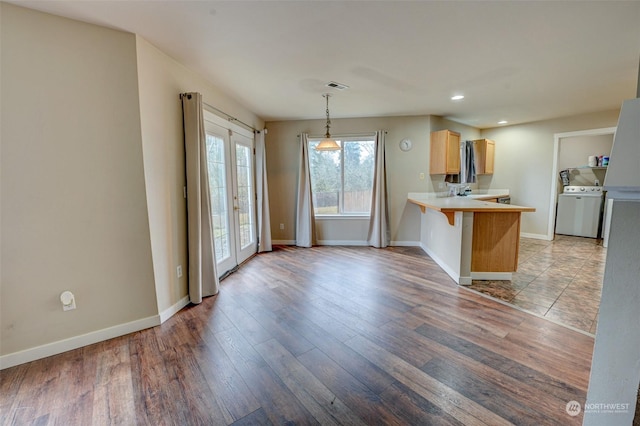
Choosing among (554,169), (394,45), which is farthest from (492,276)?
(554,169)

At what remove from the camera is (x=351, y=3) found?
1.84 m

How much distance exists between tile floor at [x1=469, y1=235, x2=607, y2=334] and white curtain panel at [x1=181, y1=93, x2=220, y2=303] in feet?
10.2

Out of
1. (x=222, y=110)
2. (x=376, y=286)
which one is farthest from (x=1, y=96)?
(x=376, y=286)

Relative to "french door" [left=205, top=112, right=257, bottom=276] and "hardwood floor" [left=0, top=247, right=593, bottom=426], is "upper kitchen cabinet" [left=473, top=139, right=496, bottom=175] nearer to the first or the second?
"hardwood floor" [left=0, top=247, right=593, bottom=426]

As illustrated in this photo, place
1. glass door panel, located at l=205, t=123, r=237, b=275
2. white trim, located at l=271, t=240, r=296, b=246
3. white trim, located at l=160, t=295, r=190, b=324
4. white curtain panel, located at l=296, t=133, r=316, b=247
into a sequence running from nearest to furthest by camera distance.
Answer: white trim, located at l=160, t=295, r=190, b=324, glass door panel, located at l=205, t=123, r=237, b=275, white curtain panel, located at l=296, t=133, r=316, b=247, white trim, located at l=271, t=240, r=296, b=246

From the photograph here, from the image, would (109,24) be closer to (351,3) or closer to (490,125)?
(351,3)

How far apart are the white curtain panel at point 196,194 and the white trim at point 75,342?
1.80 feet

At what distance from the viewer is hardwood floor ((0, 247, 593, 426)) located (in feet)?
4.91

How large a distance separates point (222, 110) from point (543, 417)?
407 centimetres

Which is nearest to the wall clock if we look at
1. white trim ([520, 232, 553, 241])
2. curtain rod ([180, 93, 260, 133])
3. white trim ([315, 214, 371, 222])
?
white trim ([315, 214, 371, 222])

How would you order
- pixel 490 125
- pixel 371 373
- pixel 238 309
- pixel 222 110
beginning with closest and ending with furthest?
pixel 371 373
pixel 238 309
pixel 222 110
pixel 490 125

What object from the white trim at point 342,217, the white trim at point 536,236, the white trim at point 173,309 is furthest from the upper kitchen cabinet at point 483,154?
the white trim at point 173,309

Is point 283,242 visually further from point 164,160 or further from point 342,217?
point 164,160

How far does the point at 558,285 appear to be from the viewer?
10.5ft
